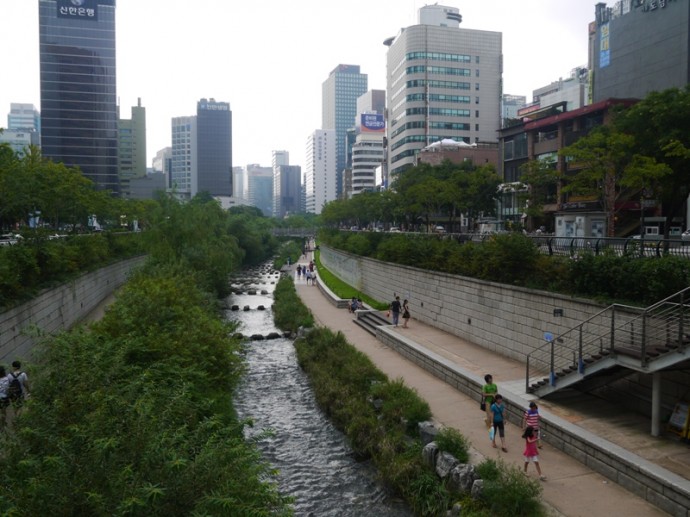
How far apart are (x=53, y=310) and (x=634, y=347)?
23.9 m

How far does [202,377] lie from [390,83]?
112642 millimetres

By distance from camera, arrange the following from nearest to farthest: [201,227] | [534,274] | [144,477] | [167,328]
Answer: [144,477], [167,328], [534,274], [201,227]

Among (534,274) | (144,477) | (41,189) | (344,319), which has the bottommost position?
(344,319)

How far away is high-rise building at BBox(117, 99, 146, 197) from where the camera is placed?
180 m

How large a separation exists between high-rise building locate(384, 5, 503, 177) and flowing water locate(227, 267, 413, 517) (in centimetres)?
8267

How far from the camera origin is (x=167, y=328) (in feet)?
57.7

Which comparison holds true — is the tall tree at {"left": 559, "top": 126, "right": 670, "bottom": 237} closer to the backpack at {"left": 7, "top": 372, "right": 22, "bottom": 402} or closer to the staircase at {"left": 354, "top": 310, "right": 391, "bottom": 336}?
the staircase at {"left": 354, "top": 310, "right": 391, "bottom": 336}

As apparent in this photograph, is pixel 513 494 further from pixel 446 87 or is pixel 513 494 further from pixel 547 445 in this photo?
pixel 446 87

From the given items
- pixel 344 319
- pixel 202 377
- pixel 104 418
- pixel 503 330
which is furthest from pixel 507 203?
pixel 104 418

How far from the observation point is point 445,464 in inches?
523

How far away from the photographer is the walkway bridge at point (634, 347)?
12.8 metres

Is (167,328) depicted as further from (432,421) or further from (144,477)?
(144,477)

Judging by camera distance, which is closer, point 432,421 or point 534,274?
point 432,421

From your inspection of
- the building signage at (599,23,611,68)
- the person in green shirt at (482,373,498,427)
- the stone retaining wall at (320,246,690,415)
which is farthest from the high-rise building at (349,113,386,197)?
the person in green shirt at (482,373,498,427)
